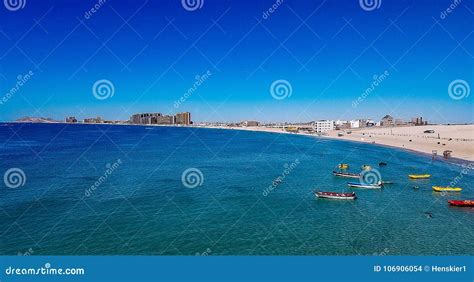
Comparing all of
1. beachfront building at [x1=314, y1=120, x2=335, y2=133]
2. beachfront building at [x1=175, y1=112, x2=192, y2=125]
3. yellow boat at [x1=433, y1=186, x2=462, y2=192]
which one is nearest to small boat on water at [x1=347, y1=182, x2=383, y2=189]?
yellow boat at [x1=433, y1=186, x2=462, y2=192]

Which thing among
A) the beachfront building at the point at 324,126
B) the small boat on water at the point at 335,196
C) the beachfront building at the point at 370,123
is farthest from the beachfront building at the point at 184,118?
the small boat on water at the point at 335,196

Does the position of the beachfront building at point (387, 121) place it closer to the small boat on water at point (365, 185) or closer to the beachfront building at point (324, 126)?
the beachfront building at point (324, 126)

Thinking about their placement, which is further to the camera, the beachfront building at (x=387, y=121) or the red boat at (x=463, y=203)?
the beachfront building at (x=387, y=121)

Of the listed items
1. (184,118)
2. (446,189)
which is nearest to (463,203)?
(446,189)

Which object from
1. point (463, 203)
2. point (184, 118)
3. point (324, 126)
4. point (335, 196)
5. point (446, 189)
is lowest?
point (463, 203)

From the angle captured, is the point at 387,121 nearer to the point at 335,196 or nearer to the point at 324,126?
the point at 324,126

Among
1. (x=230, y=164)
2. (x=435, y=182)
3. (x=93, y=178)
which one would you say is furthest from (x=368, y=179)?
(x=93, y=178)

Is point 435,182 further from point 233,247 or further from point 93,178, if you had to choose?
A: point 93,178

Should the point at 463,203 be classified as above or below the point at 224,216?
below

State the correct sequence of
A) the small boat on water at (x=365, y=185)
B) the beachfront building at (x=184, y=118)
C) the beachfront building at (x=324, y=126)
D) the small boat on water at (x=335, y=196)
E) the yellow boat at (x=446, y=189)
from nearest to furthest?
the small boat on water at (x=335, y=196), the yellow boat at (x=446, y=189), the small boat on water at (x=365, y=185), the beachfront building at (x=324, y=126), the beachfront building at (x=184, y=118)

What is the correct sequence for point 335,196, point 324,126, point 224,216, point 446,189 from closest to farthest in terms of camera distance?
1. point 224,216
2. point 335,196
3. point 446,189
4. point 324,126

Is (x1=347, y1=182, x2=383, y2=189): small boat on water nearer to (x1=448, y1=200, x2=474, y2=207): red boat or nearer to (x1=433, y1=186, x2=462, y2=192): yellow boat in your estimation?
(x1=433, y1=186, x2=462, y2=192): yellow boat

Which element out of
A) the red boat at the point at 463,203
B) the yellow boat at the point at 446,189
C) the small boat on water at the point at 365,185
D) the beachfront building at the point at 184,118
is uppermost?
the beachfront building at the point at 184,118
